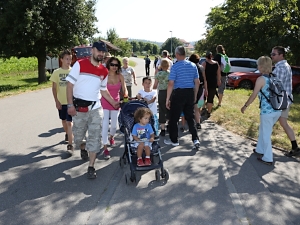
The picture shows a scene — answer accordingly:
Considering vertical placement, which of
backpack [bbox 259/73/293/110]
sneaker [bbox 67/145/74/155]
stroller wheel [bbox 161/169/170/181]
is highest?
backpack [bbox 259/73/293/110]

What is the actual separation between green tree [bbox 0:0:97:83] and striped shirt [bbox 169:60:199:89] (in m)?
14.0

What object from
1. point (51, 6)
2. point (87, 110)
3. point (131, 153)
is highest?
point (51, 6)

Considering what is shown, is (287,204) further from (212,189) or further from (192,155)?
(192,155)

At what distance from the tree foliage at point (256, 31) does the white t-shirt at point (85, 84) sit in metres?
14.5

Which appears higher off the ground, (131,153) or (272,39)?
(272,39)

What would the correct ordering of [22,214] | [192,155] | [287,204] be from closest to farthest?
1. [22,214]
2. [287,204]
3. [192,155]

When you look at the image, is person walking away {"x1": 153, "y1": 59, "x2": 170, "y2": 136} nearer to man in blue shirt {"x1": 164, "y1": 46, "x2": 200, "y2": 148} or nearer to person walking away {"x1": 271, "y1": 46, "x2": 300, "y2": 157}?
man in blue shirt {"x1": 164, "y1": 46, "x2": 200, "y2": 148}

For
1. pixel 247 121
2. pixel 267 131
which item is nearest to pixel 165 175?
pixel 267 131

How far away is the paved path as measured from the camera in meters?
3.73

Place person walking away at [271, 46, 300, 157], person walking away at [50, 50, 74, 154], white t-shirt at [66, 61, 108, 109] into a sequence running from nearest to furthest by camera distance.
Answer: white t-shirt at [66, 61, 108, 109] → person walking away at [50, 50, 74, 154] → person walking away at [271, 46, 300, 157]

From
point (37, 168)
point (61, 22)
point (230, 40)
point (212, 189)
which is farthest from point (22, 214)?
point (230, 40)

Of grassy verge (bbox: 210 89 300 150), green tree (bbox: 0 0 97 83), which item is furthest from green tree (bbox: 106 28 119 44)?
grassy verge (bbox: 210 89 300 150)

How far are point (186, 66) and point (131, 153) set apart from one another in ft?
7.21

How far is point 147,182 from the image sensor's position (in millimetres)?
4770
